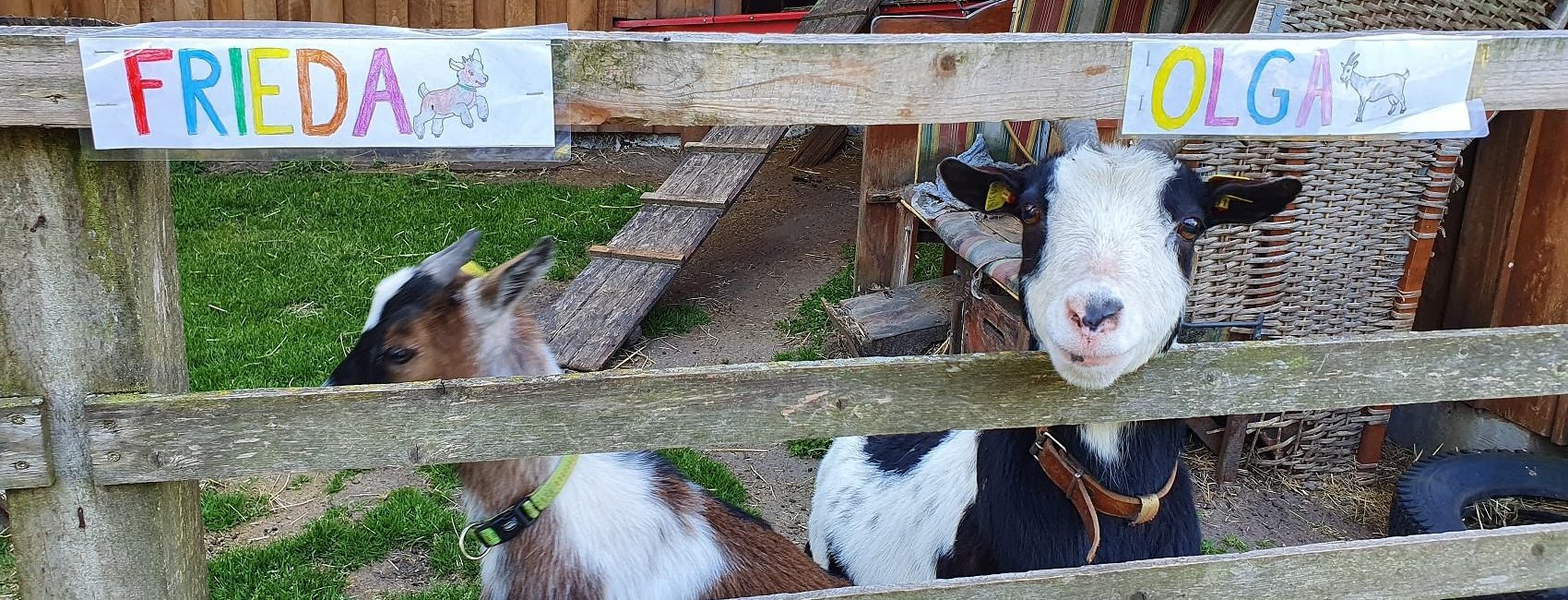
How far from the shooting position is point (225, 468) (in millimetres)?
1818

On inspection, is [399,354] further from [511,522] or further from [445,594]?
[445,594]

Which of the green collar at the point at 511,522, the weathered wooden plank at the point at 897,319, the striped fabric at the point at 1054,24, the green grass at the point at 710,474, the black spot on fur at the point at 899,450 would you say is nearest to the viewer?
the green collar at the point at 511,522

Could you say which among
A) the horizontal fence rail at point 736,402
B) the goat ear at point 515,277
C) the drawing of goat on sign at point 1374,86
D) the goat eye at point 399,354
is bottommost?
the goat eye at point 399,354

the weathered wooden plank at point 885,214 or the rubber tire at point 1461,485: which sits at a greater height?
the weathered wooden plank at point 885,214

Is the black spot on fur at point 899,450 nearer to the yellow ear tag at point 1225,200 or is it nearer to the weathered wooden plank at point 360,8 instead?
the yellow ear tag at point 1225,200

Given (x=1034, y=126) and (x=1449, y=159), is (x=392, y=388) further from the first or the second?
(x=1034, y=126)

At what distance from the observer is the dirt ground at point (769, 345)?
428 centimetres

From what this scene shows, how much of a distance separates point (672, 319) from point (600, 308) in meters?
0.60

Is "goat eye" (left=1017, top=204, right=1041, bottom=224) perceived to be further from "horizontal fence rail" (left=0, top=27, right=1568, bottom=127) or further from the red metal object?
the red metal object

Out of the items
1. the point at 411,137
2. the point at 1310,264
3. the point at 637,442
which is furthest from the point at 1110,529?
the point at 1310,264

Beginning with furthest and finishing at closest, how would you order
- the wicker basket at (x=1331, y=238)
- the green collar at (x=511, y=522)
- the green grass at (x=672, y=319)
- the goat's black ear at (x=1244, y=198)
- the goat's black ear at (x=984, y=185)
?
the green grass at (x=672, y=319), the wicker basket at (x=1331, y=238), the goat's black ear at (x=984, y=185), the goat's black ear at (x=1244, y=198), the green collar at (x=511, y=522)

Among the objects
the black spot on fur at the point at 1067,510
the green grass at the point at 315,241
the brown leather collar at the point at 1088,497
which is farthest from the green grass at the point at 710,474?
the brown leather collar at the point at 1088,497

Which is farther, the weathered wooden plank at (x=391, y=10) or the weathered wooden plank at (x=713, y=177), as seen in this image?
the weathered wooden plank at (x=391, y=10)

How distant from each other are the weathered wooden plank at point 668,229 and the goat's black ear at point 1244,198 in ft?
12.2
